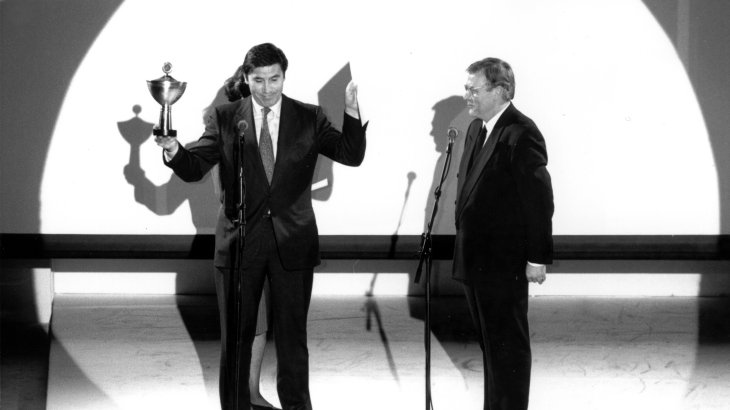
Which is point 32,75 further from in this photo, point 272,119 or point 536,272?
point 536,272

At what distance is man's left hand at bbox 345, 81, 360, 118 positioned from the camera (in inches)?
153

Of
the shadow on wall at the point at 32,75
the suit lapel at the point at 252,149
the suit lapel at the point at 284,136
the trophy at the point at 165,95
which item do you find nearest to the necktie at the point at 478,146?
the suit lapel at the point at 284,136

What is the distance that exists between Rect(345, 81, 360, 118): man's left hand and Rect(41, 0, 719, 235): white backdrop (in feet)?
8.50

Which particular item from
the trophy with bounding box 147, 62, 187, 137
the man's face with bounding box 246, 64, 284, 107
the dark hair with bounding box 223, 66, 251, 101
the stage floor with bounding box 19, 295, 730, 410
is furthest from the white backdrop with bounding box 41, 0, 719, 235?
the trophy with bounding box 147, 62, 187, 137

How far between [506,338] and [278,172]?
110cm

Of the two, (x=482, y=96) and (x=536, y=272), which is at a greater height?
(x=482, y=96)

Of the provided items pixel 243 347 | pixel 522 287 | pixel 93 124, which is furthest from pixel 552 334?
pixel 93 124

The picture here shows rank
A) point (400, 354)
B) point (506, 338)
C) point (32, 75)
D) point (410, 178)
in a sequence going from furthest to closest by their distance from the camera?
point (410, 178), point (32, 75), point (400, 354), point (506, 338)

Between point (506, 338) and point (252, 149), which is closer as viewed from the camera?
point (506, 338)

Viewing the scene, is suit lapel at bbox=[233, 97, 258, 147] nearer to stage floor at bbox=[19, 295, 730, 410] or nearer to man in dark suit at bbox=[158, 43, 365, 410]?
man in dark suit at bbox=[158, 43, 365, 410]

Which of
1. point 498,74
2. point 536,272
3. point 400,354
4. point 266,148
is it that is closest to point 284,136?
point 266,148

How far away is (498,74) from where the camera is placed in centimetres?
404

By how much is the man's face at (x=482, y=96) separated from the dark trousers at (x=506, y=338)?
26.8 inches

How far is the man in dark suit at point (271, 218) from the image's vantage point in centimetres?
409
